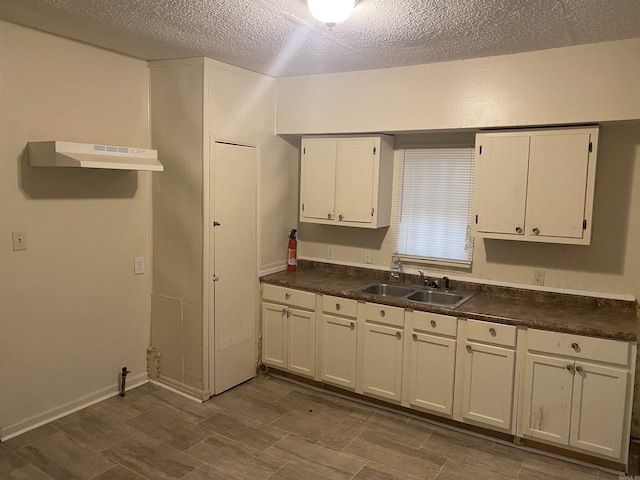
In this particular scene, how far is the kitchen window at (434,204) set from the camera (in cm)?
377

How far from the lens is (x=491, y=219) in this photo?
3.34 meters

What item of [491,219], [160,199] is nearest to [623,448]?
[491,219]

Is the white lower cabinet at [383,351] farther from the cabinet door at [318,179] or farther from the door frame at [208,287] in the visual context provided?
the door frame at [208,287]

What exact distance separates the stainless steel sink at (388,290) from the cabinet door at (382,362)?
40 centimetres

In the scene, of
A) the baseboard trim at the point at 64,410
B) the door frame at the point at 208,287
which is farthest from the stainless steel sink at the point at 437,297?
the baseboard trim at the point at 64,410

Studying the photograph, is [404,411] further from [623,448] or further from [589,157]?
[589,157]

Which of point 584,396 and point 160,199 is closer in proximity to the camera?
point 584,396

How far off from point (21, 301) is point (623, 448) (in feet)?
12.3

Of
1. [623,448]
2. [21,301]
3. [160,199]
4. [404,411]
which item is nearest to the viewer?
[623,448]

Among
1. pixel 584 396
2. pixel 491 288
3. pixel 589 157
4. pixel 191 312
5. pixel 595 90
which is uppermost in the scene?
pixel 595 90

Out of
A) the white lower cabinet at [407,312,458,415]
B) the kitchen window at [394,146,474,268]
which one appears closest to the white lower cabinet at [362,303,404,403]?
the white lower cabinet at [407,312,458,415]

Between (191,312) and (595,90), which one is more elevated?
(595,90)

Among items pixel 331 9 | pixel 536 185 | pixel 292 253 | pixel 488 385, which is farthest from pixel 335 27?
pixel 488 385

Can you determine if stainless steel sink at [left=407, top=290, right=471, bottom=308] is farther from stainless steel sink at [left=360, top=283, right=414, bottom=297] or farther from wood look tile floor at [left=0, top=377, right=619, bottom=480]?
wood look tile floor at [left=0, top=377, right=619, bottom=480]
